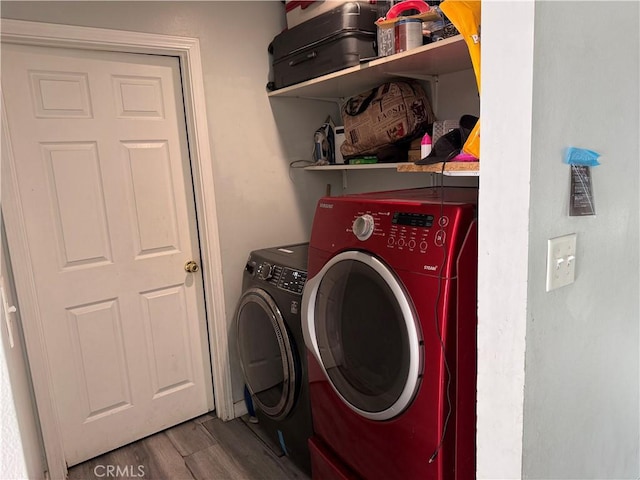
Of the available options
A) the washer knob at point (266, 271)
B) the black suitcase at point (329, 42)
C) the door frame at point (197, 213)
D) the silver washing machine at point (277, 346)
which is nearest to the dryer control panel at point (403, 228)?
the silver washing machine at point (277, 346)

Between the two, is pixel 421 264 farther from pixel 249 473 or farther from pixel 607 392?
pixel 249 473

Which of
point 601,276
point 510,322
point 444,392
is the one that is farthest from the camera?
point 444,392

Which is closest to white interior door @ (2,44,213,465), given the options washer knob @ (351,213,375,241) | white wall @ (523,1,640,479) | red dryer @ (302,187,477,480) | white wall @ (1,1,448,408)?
white wall @ (1,1,448,408)

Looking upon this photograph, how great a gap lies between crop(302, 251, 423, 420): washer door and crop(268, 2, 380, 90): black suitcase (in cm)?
97

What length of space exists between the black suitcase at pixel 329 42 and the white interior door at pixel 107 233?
1.89 feet

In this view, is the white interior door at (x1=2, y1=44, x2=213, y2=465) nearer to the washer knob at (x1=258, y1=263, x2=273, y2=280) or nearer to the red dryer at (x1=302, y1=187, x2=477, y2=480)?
the washer knob at (x1=258, y1=263, x2=273, y2=280)

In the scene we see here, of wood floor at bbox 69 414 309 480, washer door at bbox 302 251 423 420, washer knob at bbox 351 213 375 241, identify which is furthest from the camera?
wood floor at bbox 69 414 309 480

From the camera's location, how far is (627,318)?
4.10ft

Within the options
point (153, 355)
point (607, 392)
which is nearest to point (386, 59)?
point (607, 392)

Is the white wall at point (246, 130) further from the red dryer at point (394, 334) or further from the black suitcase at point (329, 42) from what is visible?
the red dryer at point (394, 334)

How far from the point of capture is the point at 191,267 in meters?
2.34

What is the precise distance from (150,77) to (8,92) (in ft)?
1.93

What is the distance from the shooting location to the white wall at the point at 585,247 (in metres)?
0.91

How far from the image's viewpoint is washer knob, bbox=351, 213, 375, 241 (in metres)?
1.41
